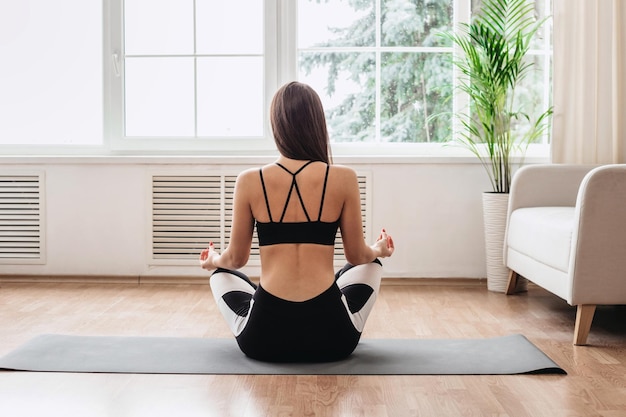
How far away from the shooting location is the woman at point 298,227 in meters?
2.54

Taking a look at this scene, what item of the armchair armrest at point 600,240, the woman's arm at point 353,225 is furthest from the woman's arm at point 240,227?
the armchair armrest at point 600,240

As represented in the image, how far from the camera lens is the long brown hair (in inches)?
100

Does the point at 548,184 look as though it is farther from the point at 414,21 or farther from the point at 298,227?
the point at 298,227

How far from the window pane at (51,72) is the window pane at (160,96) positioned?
0.22 meters

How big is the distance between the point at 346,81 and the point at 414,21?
52 cm

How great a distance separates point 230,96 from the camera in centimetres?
475

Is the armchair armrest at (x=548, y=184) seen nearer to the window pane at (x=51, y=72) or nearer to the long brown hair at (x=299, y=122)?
the long brown hair at (x=299, y=122)

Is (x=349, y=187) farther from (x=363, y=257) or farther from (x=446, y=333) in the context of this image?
(x=446, y=333)

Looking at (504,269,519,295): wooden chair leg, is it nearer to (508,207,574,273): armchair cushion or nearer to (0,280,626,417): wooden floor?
(508,207,574,273): armchair cushion

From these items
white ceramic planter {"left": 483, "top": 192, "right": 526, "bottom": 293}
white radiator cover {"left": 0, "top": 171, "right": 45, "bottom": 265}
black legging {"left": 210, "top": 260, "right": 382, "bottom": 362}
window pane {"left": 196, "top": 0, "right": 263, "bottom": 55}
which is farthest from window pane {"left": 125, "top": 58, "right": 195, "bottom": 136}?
black legging {"left": 210, "top": 260, "right": 382, "bottom": 362}

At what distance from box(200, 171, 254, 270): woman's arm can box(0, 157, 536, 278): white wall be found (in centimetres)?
191

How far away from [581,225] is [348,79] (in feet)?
6.71

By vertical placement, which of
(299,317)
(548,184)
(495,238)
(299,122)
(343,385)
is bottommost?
(343,385)

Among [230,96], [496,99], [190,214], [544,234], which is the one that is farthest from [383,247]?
[230,96]
